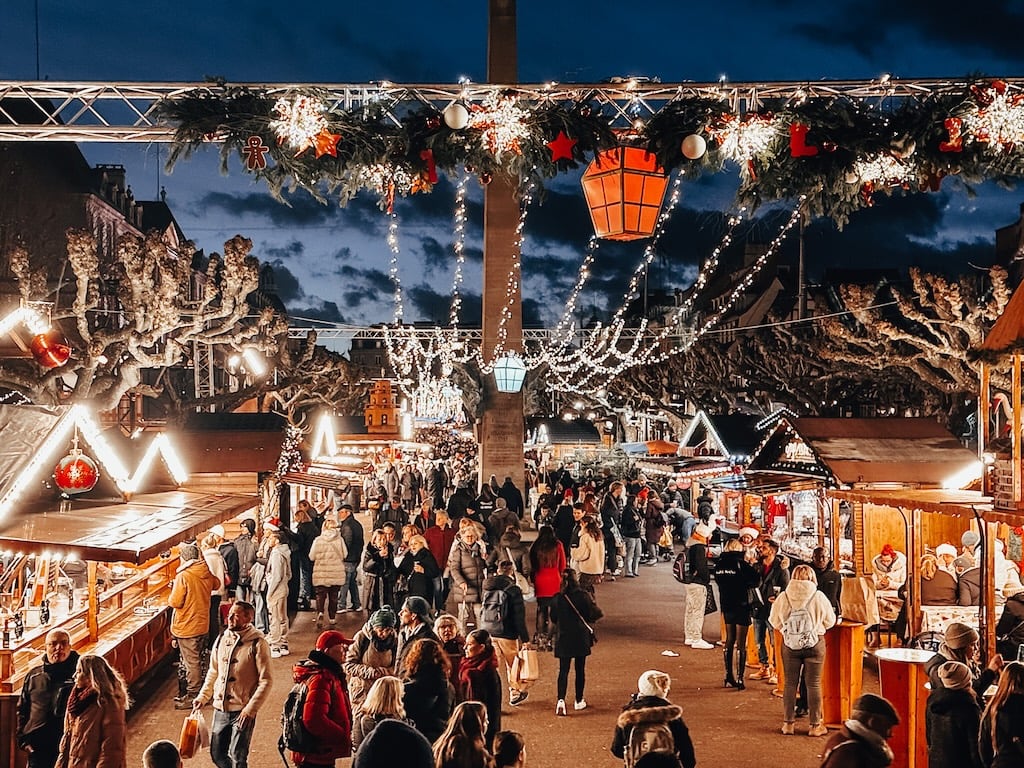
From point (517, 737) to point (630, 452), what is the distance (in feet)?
98.9

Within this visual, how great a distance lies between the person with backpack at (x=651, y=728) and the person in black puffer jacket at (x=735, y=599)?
16.2 feet

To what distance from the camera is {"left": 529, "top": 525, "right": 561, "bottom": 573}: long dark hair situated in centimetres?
1104

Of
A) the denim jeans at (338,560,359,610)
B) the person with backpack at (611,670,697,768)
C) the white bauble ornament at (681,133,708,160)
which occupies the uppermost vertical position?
the white bauble ornament at (681,133,708,160)

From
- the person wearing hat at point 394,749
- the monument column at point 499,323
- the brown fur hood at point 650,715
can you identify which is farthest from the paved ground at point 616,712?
the monument column at point 499,323

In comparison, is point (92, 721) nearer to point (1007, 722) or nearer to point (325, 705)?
point (325, 705)

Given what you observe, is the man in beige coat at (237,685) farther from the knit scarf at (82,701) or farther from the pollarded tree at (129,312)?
the pollarded tree at (129,312)

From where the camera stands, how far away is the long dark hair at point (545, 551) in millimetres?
11039

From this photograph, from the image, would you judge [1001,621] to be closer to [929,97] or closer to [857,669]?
[857,669]

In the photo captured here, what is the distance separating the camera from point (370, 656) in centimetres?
702

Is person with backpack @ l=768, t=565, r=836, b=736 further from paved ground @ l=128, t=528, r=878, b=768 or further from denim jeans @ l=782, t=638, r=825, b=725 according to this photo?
paved ground @ l=128, t=528, r=878, b=768

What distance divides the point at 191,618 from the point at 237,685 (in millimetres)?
3145

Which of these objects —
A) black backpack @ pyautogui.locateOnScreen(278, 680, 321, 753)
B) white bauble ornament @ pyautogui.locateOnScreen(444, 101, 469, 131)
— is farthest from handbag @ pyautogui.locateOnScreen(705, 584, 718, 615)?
black backpack @ pyautogui.locateOnScreen(278, 680, 321, 753)

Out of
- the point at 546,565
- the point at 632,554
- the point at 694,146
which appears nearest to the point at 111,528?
the point at 546,565

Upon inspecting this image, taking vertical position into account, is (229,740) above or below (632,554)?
above
